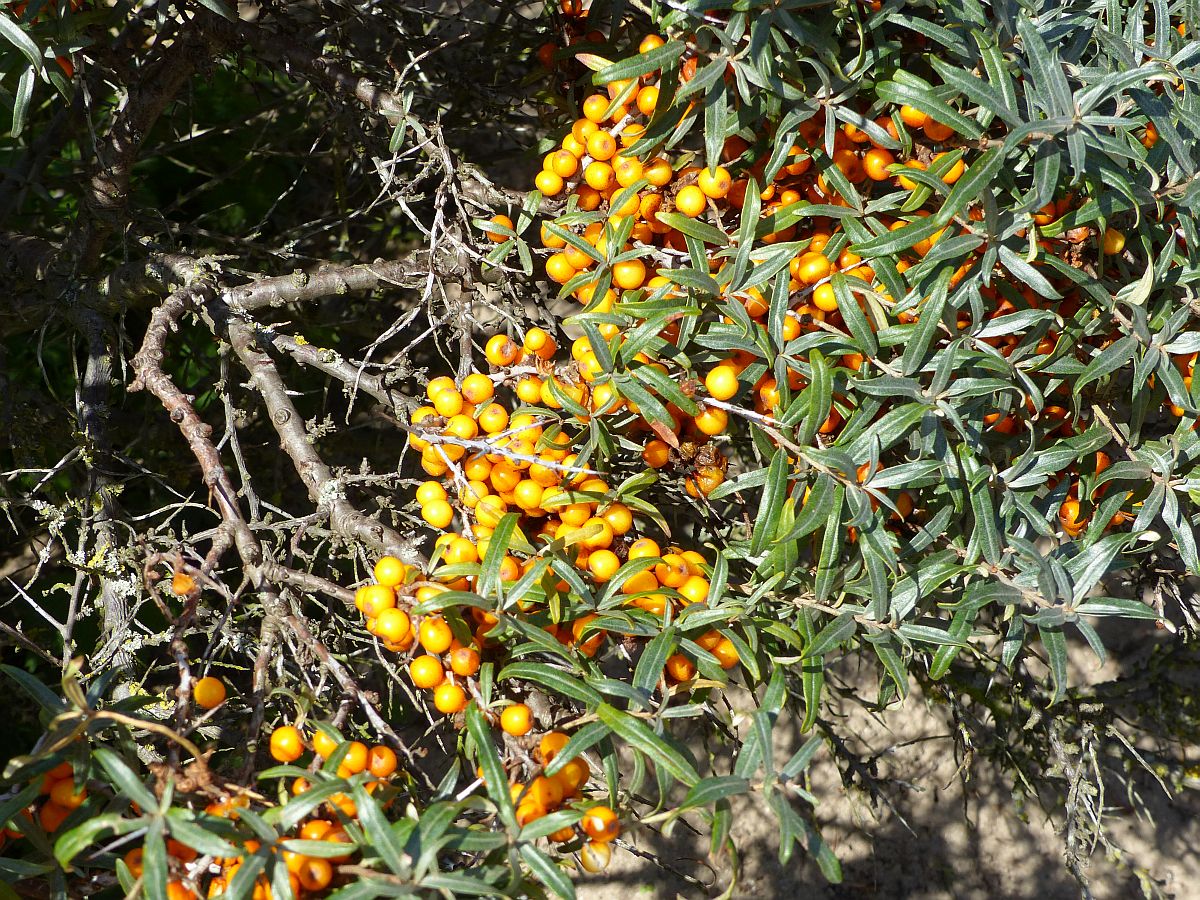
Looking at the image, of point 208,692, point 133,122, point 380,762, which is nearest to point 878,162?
point 380,762

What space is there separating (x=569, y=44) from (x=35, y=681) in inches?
61.1

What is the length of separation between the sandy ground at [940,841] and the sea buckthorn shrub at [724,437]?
2.01m

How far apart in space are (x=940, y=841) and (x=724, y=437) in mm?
2741

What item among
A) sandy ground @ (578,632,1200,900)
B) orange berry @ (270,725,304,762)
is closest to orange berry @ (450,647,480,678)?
orange berry @ (270,725,304,762)

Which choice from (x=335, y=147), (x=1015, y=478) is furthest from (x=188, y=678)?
(x=335, y=147)

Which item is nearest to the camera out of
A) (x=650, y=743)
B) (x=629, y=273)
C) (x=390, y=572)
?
(x=650, y=743)

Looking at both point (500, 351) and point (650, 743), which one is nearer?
point (650, 743)

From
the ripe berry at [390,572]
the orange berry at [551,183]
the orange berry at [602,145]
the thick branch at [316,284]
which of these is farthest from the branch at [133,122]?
the ripe berry at [390,572]

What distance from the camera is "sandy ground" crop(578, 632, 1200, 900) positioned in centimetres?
339

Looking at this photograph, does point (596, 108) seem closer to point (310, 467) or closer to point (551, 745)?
point (310, 467)

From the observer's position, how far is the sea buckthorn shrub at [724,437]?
1.23 metres

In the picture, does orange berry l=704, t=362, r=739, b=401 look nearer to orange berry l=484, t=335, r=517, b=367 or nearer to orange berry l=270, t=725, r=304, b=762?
orange berry l=484, t=335, r=517, b=367

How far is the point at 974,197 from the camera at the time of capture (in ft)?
4.33

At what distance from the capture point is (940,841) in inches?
141
